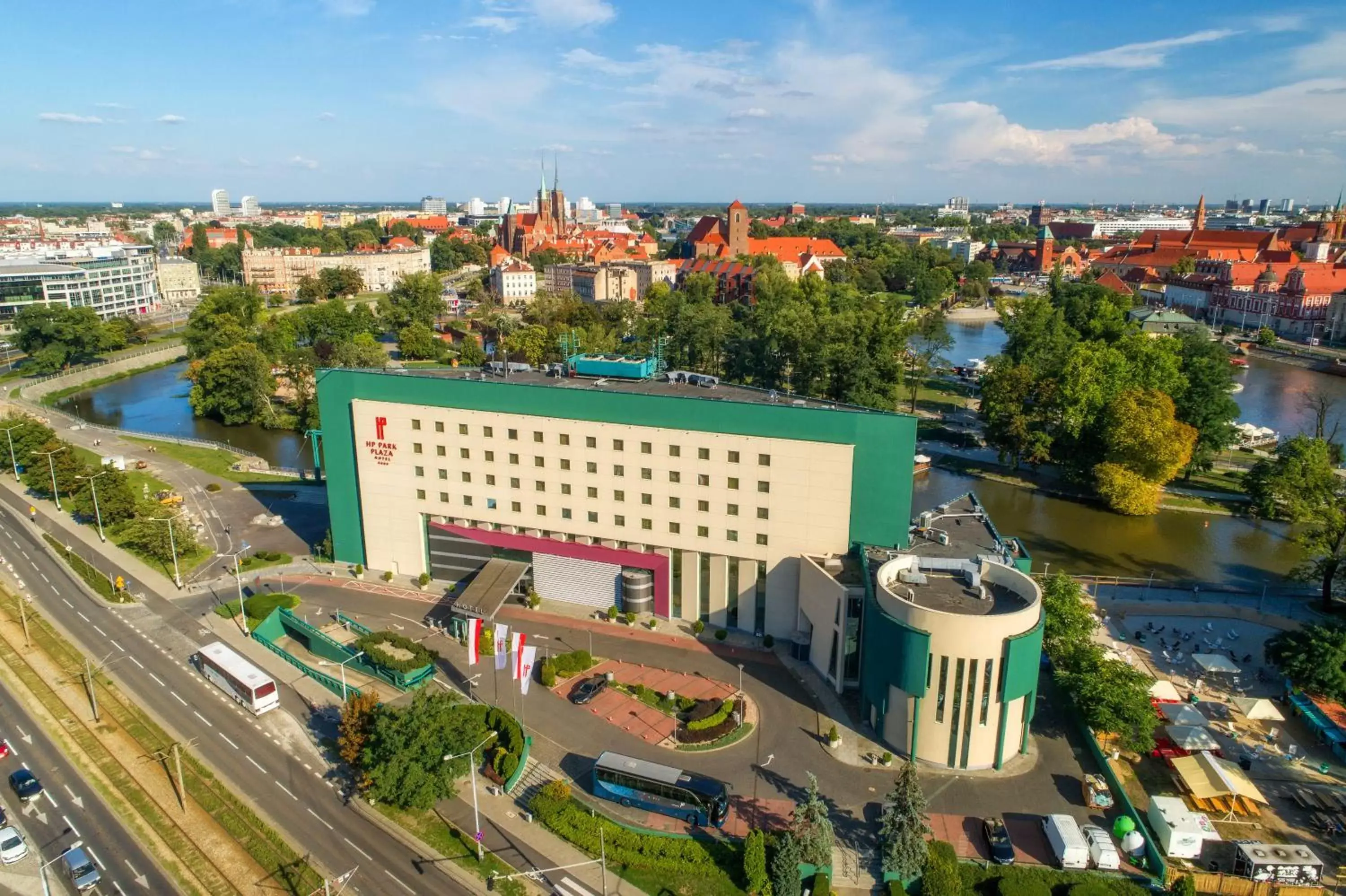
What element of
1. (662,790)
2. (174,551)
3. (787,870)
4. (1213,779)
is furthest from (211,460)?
(1213,779)

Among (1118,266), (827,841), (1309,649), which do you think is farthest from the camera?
(1118,266)

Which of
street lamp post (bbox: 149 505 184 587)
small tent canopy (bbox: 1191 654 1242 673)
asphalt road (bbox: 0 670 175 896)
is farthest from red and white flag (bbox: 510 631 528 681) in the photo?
small tent canopy (bbox: 1191 654 1242 673)

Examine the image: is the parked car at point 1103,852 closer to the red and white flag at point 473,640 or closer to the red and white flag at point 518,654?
the red and white flag at point 518,654

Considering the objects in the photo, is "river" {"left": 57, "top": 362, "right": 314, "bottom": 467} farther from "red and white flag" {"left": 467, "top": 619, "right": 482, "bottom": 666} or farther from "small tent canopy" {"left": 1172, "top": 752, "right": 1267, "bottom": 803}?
"small tent canopy" {"left": 1172, "top": 752, "right": 1267, "bottom": 803}

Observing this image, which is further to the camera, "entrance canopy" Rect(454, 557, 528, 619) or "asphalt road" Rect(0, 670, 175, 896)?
"entrance canopy" Rect(454, 557, 528, 619)

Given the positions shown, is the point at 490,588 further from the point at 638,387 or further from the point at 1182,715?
the point at 1182,715

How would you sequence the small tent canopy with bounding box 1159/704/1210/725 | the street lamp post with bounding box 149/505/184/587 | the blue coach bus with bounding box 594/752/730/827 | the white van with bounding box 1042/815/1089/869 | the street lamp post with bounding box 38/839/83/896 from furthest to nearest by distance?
the street lamp post with bounding box 149/505/184/587 → the small tent canopy with bounding box 1159/704/1210/725 → the blue coach bus with bounding box 594/752/730/827 → the white van with bounding box 1042/815/1089/869 → the street lamp post with bounding box 38/839/83/896

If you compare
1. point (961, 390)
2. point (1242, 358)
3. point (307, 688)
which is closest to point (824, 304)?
point (961, 390)

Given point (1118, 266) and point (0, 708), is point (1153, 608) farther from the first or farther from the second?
point (1118, 266)
